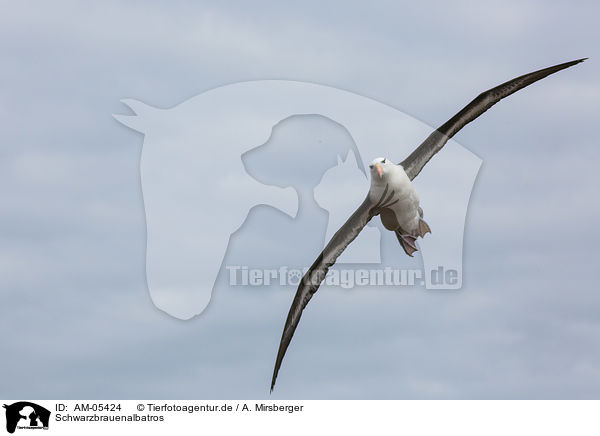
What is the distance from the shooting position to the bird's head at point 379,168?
24.1 metres

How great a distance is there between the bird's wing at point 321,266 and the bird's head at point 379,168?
1020 millimetres

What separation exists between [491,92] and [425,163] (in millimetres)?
2799

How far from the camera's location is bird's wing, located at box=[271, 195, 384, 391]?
84.1 ft


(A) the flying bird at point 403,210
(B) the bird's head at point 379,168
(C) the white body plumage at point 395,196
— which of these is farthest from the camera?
(A) the flying bird at point 403,210

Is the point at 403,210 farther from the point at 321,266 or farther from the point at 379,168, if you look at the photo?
the point at 321,266
